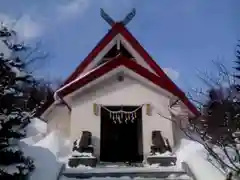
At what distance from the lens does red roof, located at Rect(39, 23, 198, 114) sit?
375 inches

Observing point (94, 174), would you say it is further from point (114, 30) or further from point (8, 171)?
point (114, 30)

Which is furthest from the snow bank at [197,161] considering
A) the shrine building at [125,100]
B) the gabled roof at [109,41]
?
the gabled roof at [109,41]

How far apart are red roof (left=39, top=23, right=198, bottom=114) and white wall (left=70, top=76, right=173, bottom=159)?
0.41 m

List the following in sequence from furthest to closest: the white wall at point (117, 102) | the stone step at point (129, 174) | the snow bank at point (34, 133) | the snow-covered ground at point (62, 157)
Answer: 1. the snow bank at point (34, 133)
2. the white wall at point (117, 102)
3. the stone step at point (129, 174)
4. the snow-covered ground at point (62, 157)

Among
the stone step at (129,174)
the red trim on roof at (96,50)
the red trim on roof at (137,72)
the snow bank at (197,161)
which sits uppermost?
the red trim on roof at (96,50)

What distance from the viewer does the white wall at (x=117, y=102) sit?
31.2 ft

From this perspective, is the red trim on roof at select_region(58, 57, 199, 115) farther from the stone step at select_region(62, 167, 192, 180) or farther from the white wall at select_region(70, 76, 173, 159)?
the stone step at select_region(62, 167, 192, 180)

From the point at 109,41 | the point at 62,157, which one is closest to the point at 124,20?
the point at 109,41

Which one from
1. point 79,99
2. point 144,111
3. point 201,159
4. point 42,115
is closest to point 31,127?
point 42,115

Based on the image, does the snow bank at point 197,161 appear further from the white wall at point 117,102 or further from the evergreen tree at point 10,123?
the evergreen tree at point 10,123

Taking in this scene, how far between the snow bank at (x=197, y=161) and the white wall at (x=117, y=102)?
0.61m

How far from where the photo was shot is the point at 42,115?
11492 millimetres

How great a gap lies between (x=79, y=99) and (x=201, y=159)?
13.9 ft

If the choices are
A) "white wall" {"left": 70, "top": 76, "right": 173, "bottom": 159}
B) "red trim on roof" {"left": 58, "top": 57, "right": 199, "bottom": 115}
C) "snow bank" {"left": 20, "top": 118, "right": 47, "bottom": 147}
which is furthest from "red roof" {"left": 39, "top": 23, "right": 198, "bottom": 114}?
"snow bank" {"left": 20, "top": 118, "right": 47, "bottom": 147}
